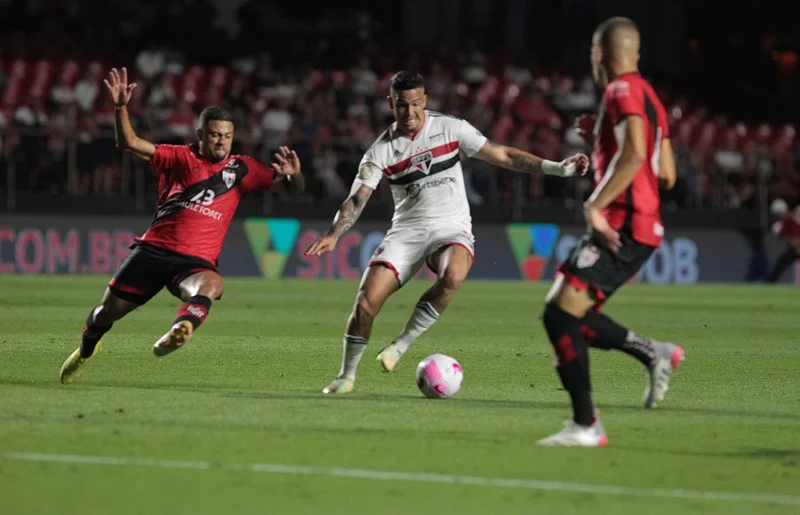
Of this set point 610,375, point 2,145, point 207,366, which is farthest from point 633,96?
point 2,145

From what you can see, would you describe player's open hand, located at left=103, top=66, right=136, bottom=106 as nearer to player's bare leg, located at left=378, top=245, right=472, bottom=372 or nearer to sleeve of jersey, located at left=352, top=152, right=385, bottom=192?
sleeve of jersey, located at left=352, top=152, right=385, bottom=192

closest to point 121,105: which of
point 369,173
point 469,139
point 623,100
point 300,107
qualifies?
point 369,173

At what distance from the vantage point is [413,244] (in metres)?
9.95

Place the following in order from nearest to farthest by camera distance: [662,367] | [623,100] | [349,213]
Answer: [623,100], [662,367], [349,213]

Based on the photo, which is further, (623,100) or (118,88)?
(118,88)

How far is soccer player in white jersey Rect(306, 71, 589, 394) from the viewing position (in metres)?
9.73

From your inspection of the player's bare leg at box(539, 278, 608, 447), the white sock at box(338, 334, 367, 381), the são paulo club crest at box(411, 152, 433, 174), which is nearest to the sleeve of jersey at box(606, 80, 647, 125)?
the player's bare leg at box(539, 278, 608, 447)

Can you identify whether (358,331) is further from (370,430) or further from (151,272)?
(370,430)

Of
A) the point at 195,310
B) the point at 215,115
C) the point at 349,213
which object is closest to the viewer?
the point at 195,310

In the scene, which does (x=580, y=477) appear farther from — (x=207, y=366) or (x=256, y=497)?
(x=207, y=366)

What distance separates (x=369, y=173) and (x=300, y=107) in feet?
53.1

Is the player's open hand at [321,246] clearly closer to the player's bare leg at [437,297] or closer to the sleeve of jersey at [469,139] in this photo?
the player's bare leg at [437,297]

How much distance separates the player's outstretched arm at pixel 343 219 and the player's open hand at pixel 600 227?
93.5 inches

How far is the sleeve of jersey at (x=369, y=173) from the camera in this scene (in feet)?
32.1
